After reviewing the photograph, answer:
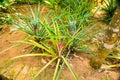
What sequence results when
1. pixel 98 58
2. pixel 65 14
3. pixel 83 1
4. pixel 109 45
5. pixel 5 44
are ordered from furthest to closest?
pixel 83 1, pixel 65 14, pixel 5 44, pixel 98 58, pixel 109 45

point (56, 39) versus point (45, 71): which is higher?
point (56, 39)

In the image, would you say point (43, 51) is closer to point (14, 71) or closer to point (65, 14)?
point (14, 71)

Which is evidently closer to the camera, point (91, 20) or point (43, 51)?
point (43, 51)

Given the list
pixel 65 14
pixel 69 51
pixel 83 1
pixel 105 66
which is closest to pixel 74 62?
pixel 69 51

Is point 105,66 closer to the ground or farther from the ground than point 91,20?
closer to the ground

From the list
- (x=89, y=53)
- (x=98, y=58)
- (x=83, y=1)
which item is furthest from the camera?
(x=83, y=1)

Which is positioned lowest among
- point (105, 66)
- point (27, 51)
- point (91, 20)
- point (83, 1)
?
point (105, 66)

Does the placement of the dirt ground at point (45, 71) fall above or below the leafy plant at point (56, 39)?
below

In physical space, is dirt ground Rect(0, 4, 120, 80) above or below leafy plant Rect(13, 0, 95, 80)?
below

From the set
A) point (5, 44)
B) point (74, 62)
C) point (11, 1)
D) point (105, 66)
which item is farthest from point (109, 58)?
point (11, 1)

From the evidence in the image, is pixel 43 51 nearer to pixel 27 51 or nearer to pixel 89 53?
pixel 27 51
